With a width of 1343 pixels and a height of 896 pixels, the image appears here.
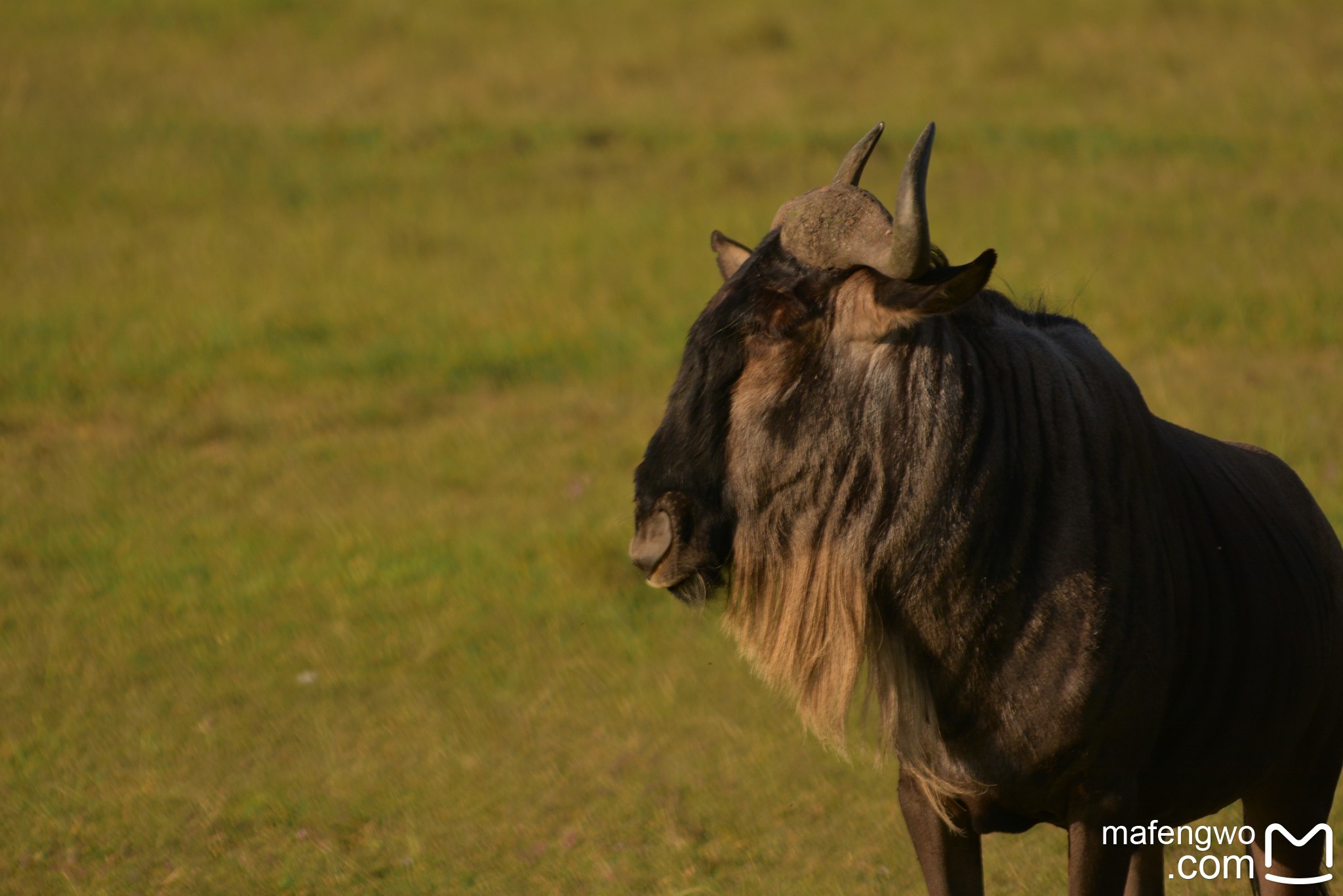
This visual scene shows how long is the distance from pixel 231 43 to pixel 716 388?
15.5 metres

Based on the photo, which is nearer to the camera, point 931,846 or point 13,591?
point 931,846

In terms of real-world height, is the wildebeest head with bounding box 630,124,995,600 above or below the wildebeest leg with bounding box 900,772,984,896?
above

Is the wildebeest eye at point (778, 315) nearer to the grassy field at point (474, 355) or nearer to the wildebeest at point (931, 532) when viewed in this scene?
the wildebeest at point (931, 532)

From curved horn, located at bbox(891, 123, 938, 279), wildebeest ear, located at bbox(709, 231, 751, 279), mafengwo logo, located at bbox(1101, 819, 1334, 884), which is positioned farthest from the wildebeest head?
mafengwo logo, located at bbox(1101, 819, 1334, 884)

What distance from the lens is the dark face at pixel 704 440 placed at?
3348 millimetres

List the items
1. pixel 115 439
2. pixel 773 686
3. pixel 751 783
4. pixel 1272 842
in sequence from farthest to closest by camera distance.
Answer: pixel 115 439 < pixel 751 783 < pixel 1272 842 < pixel 773 686

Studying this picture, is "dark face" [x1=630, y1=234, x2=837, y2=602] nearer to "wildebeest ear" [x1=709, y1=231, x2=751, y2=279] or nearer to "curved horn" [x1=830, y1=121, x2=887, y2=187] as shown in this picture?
"curved horn" [x1=830, y1=121, x2=887, y2=187]

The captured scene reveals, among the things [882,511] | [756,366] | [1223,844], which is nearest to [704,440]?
[756,366]

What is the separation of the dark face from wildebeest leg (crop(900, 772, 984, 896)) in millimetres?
843

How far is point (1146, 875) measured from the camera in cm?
432

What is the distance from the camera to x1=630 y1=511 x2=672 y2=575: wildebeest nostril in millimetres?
3328

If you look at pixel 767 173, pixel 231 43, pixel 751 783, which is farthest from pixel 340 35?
pixel 751 783

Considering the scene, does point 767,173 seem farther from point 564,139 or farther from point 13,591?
point 13,591

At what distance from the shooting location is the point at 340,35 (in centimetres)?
1741
